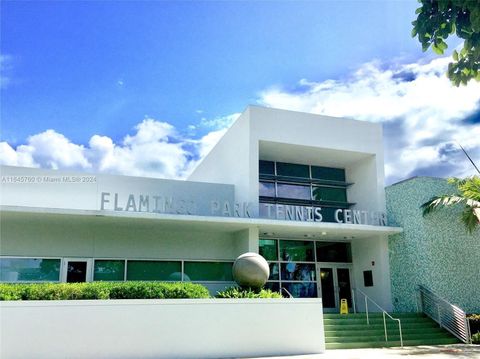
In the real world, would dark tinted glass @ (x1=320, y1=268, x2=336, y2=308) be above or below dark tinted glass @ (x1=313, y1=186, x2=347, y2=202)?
below

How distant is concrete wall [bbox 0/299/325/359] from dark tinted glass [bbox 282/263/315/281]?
19.8 ft

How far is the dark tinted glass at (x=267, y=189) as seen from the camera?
20.5 meters

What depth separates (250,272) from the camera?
14.4 m

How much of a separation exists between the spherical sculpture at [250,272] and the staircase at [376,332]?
2.82 metres

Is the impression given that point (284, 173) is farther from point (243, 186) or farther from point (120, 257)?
point (120, 257)

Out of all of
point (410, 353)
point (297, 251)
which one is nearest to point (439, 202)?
point (297, 251)

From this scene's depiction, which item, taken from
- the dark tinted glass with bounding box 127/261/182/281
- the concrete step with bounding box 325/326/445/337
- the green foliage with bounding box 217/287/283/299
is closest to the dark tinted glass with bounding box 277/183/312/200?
the dark tinted glass with bounding box 127/261/182/281

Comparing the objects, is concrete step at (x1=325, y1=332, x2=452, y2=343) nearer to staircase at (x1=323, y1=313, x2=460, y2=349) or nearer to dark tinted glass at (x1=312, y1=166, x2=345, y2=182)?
staircase at (x1=323, y1=313, x2=460, y2=349)

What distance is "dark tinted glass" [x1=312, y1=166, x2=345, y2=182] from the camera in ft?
72.0

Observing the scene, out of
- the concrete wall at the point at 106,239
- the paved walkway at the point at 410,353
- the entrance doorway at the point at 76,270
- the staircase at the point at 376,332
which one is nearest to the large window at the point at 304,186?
the concrete wall at the point at 106,239

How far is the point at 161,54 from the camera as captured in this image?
12445 millimetres

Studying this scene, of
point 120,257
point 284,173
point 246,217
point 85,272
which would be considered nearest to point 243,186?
point 246,217

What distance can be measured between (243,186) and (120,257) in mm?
5258

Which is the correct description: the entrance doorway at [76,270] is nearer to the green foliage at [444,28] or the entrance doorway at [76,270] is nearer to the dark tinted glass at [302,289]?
the dark tinted glass at [302,289]
